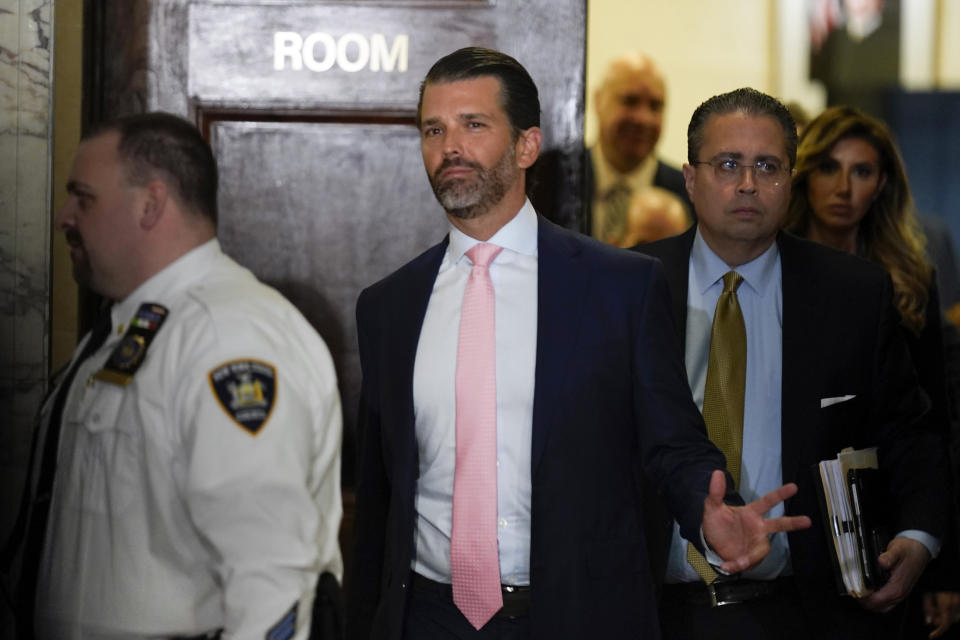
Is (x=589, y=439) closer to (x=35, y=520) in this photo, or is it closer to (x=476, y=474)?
(x=476, y=474)

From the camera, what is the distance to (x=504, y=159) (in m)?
2.42

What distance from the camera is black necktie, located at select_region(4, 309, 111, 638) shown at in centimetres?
187

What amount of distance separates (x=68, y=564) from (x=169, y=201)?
54 cm

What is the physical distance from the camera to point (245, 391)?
68.4 inches

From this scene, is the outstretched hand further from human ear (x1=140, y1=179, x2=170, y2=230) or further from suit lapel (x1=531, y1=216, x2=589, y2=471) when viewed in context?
human ear (x1=140, y1=179, x2=170, y2=230)

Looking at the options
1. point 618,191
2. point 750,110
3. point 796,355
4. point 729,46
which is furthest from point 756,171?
point 729,46

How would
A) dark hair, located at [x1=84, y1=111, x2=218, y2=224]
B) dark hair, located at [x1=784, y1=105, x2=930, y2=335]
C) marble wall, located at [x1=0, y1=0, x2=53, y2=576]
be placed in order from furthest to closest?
dark hair, located at [x1=784, y1=105, x2=930, y2=335]
marble wall, located at [x1=0, y1=0, x2=53, y2=576]
dark hair, located at [x1=84, y1=111, x2=218, y2=224]

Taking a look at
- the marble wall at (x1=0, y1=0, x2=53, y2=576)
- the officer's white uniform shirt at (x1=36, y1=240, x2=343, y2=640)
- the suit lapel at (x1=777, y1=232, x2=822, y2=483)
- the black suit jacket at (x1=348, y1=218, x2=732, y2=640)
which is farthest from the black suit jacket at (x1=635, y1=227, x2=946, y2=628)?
the marble wall at (x1=0, y1=0, x2=53, y2=576)

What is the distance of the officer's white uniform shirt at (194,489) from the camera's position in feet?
5.57

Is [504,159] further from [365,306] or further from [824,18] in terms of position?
[824,18]

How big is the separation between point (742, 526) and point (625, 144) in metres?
3.35

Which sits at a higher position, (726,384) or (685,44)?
(685,44)

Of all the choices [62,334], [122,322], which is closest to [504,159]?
[122,322]

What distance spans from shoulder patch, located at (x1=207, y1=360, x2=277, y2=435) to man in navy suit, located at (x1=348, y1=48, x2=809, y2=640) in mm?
599
